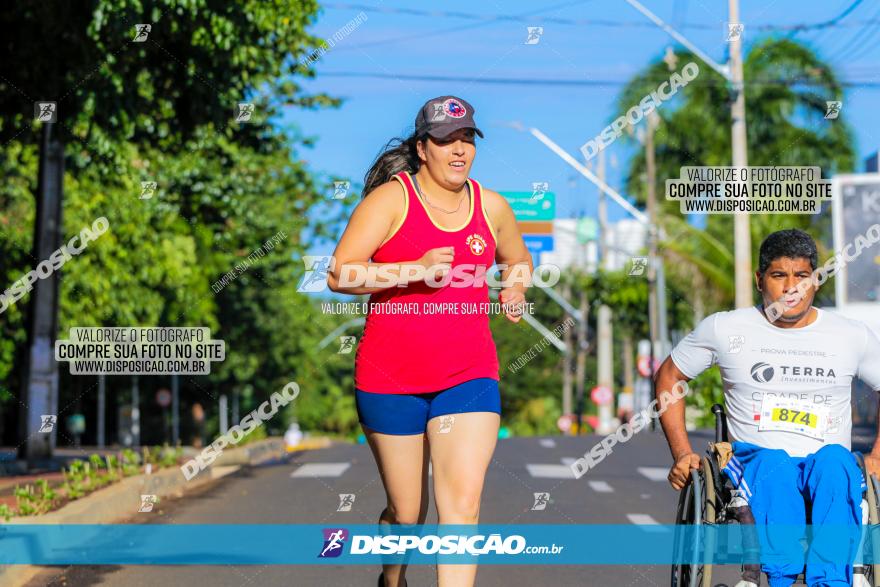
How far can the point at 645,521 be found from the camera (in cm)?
1073

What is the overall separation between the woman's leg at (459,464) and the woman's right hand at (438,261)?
0.51m

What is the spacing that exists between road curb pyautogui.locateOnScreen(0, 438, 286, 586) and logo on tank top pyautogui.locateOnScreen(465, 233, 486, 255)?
375cm

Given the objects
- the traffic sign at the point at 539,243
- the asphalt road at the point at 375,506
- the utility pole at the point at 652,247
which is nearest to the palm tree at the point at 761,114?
the utility pole at the point at 652,247

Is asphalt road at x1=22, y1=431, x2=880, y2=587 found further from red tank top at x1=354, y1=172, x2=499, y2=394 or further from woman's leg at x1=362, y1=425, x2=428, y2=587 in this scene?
red tank top at x1=354, y1=172, x2=499, y2=394

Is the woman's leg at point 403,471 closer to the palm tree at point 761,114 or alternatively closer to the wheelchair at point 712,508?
the wheelchair at point 712,508

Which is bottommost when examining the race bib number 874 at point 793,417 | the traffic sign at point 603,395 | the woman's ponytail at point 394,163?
the traffic sign at point 603,395

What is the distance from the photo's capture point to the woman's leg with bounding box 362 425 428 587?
5258 mm

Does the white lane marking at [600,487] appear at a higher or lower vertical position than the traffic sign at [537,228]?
lower

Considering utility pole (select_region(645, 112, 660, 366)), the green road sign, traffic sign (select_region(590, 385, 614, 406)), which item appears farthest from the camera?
traffic sign (select_region(590, 385, 614, 406))

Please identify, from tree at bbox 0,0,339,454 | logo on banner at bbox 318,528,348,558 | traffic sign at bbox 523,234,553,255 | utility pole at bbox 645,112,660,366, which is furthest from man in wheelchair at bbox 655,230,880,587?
utility pole at bbox 645,112,660,366

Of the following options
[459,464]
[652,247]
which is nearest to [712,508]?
[459,464]

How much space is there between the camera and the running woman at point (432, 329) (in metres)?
5.16

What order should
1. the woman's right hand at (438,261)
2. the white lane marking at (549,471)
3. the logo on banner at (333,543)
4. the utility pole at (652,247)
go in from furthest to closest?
the utility pole at (652,247), the white lane marking at (549,471), the logo on banner at (333,543), the woman's right hand at (438,261)

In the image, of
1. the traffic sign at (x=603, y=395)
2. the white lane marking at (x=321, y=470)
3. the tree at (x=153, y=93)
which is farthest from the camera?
the traffic sign at (x=603, y=395)
